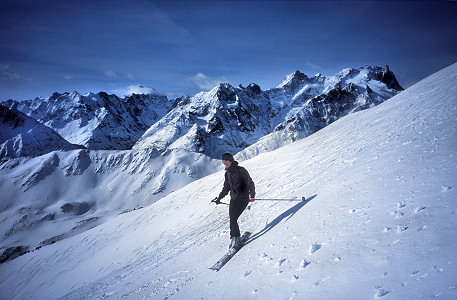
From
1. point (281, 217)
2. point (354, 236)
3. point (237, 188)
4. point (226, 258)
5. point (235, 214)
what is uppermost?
point (237, 188)

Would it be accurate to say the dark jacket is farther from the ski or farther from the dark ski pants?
the ski

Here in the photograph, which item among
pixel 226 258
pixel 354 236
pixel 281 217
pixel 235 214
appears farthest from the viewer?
pixel 281 217

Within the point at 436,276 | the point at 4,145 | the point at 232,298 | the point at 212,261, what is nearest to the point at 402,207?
the point at 436,276

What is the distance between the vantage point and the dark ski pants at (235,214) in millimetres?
6938

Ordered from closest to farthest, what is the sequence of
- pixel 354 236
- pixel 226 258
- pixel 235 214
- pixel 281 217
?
pixel 354 236, pixel 226 258, pixel 235 214, pixel 281 217

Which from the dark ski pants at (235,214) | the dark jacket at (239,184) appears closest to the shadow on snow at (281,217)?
the dark ski pants at (235,214)

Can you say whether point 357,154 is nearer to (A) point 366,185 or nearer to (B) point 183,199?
(A) point 366,185

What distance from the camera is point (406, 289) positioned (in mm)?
2861

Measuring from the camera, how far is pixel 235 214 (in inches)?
280

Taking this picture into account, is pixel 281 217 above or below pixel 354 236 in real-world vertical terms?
below

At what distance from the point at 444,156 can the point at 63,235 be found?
103035 millimetres

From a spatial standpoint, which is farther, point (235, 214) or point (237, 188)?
point (237, 188)

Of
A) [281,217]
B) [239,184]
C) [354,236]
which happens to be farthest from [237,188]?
[354,236]

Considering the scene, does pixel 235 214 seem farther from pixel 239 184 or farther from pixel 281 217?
pixel 281 217
